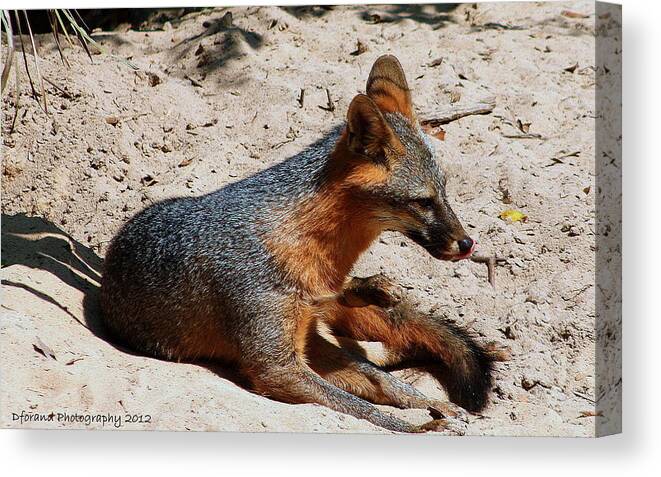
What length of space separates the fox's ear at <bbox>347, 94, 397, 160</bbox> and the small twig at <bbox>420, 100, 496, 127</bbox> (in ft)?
4.52

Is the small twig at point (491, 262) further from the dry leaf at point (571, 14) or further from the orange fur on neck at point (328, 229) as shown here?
the dry leaf at point (571, 14)

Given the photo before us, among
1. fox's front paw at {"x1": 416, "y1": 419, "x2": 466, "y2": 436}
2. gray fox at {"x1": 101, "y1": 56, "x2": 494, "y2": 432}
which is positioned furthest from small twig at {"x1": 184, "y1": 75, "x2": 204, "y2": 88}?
fox's front paw at {"x1": 416, "y1": 419, "x2": 466, "y2": 436}

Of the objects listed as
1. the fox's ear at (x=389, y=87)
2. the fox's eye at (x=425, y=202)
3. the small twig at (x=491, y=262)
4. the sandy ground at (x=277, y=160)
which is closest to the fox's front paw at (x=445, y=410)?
the sandy ground at (x=277, y=160)

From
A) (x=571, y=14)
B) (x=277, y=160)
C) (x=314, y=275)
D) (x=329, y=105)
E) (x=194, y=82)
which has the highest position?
(x=571, y=14)

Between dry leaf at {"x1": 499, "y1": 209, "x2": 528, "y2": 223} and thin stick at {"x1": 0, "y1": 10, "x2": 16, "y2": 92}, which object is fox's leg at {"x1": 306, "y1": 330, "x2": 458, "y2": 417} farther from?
thin stick at {"x1": 0, "y1": 10, "x2": 16, "y2": 92}

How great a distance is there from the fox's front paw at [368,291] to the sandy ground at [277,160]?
467 mm

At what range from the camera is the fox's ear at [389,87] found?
5.35 metres

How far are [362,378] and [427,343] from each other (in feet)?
1.52

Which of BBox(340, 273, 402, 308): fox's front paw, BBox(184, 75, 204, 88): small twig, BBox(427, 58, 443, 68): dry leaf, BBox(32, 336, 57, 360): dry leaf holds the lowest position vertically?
BBox(32, 336, 57, 360): dry leaf

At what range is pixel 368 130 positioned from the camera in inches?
198

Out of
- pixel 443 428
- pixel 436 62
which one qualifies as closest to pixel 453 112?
pixel 436 62

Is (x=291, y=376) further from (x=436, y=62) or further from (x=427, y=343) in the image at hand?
(x=436, y=62)

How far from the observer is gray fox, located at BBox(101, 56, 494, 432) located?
16.8 ft

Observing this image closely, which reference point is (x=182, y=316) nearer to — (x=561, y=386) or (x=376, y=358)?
(x=376, y=358)
